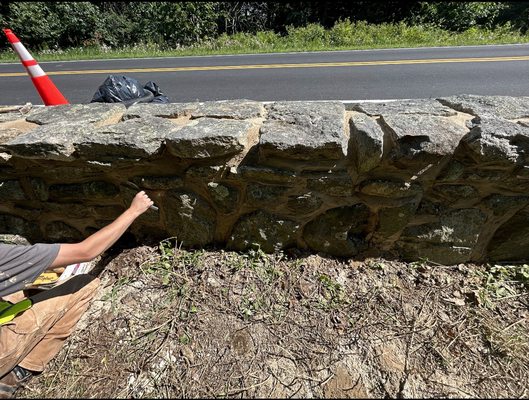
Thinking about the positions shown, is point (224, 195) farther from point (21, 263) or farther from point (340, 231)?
point (21, 263)

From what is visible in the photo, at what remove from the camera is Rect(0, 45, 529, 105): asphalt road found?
16.6 ft

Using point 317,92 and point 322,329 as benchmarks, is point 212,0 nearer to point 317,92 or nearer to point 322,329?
point 317,92

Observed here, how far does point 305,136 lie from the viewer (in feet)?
5.86

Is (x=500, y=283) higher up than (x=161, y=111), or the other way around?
(x=161, y=111)

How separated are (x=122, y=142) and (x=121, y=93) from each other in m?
1.43

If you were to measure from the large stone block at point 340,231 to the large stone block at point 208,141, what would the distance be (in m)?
0.72

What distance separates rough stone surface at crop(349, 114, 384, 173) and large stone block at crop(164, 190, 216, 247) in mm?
984

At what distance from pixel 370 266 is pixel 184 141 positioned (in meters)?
1.45

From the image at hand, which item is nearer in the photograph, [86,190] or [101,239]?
[101,239]

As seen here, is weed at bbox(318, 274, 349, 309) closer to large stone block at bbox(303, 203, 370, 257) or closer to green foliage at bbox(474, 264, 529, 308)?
large stone block at bbox(303, 203, 370, 257)

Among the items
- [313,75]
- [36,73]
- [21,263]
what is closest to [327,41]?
[313,75]

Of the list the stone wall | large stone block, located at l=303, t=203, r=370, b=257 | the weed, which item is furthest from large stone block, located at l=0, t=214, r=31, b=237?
the weed

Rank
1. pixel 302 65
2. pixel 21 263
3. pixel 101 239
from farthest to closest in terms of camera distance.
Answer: pixel 302 65 → pixel 101 239 → pixel 21 263

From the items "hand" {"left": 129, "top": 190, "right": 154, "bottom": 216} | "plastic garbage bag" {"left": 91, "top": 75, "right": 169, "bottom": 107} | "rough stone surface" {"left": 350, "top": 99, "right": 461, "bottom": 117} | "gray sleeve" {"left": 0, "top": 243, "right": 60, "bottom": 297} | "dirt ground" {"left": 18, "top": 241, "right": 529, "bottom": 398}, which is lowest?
"dirt ground" {"left": 18, "top": 241, "right": 529, "bottom": 398}
